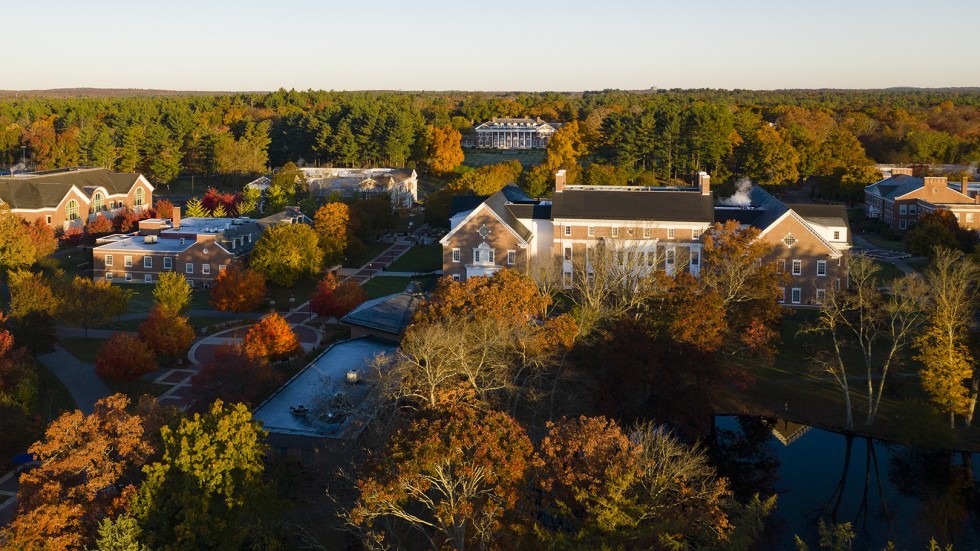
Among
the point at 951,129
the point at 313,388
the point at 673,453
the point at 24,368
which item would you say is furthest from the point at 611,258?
the point at 951,129

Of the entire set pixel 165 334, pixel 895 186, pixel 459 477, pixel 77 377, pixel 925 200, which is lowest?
pixel 77 377

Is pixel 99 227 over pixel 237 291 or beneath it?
over

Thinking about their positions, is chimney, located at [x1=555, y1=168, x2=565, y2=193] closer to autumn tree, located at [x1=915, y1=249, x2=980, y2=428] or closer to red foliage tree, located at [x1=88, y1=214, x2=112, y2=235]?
autumn tree, located at [x1=915, y1=249, x2=980, y2=428]

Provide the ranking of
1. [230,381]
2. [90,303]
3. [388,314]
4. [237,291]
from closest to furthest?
[230,381], [388,314], [90,303], [237,291]

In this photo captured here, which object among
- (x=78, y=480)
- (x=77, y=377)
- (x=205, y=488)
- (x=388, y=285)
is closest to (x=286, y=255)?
(x=388, y=285)

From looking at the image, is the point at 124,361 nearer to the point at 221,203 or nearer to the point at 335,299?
the point at 335,299

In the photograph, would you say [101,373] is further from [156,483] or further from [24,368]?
[156,483]

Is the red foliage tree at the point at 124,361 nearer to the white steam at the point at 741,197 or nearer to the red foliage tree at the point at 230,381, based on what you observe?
the red foliage tree at the point at 230,381
